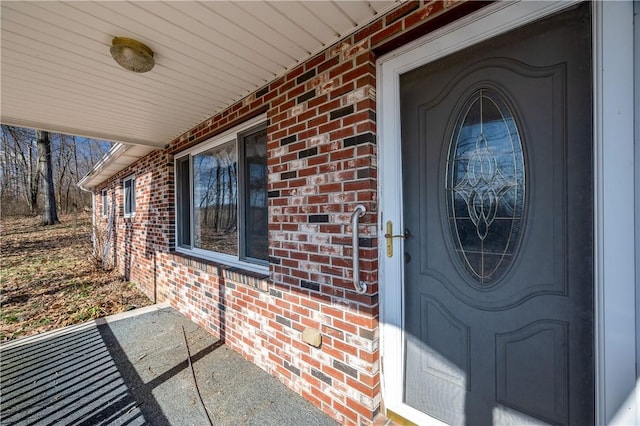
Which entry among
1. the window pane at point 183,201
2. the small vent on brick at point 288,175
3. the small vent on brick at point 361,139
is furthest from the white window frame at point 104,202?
the small vent on brick at point 361,139

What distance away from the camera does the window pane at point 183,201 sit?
3.99 m

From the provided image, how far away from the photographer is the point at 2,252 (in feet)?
29.4

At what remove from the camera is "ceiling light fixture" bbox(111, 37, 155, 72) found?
5.53 feet

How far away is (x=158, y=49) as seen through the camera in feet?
5.93

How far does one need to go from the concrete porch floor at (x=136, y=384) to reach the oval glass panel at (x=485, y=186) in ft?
4.89

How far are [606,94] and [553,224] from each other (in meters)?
0.54

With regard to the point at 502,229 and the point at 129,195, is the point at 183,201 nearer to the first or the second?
the point at 129,195

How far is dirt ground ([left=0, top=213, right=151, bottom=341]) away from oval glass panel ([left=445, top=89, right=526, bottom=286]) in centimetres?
505

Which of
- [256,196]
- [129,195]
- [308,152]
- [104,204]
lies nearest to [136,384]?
[256,196]

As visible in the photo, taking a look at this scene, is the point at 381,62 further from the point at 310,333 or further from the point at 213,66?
the point at 310,333

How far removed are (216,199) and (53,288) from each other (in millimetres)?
5040

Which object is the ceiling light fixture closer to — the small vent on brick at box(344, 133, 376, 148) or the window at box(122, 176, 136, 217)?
the small vent on brick at box(344, 133, 376, 148)

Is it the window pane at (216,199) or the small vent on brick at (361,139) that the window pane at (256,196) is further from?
the small vent on brick at (361,139)

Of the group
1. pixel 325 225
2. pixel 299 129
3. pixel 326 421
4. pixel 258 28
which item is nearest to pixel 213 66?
pixel 258 28
